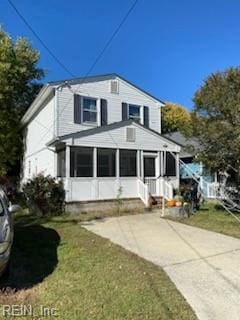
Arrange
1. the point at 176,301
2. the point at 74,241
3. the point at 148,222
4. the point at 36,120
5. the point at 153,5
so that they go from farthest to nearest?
the point at 36,120
the point at 148,222
the point at 153,5
the point at 74,241
the point at 176,301

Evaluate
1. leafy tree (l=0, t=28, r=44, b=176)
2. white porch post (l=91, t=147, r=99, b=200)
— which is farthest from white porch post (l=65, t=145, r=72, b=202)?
leafy tree (l=0, t=28, r=44, b=176)

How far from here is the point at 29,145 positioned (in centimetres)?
2430

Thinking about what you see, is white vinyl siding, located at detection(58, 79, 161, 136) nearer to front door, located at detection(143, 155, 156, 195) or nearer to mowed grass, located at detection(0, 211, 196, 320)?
front door, located at detection(143, 155, 156, 195)

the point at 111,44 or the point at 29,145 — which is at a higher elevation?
the point at 111,44

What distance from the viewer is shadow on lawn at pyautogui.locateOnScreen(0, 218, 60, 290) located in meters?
6.21

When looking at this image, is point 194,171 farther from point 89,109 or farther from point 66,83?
point 66,83

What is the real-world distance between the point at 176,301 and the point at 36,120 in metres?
18.4

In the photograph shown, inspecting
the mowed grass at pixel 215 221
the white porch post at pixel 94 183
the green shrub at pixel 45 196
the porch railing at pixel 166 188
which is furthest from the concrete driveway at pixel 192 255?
the porch railing at pixel 166 188

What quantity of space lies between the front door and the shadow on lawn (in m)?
7.99

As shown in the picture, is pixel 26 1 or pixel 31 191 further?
pixel 31 191

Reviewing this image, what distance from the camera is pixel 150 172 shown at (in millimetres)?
19047

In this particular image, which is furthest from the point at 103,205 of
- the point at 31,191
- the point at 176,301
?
the point at 176,301

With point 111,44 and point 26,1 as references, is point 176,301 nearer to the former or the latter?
point 26,1

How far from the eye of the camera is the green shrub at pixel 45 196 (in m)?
15.1
